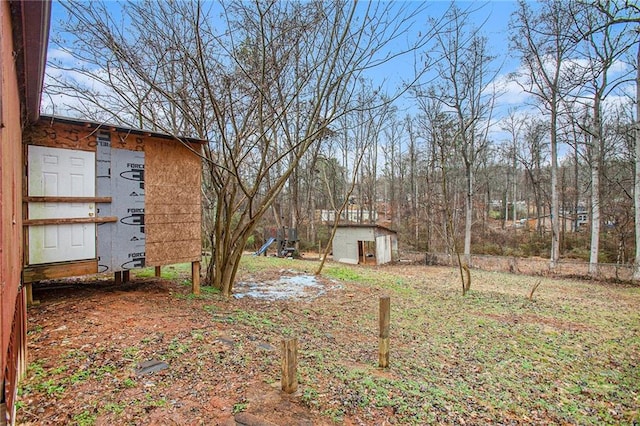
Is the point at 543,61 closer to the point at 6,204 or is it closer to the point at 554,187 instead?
the point at 554,187

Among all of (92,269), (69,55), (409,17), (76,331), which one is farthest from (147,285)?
(409,17)

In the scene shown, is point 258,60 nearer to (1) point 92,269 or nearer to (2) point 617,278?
(1) point 92,269

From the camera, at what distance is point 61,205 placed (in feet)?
14.3

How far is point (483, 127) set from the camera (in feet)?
57.2

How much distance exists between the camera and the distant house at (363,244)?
17.0m

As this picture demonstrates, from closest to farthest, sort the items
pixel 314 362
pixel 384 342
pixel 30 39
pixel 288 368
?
pixel 30 39, pixel 288 368, pixel 314 362, pixel 384 342

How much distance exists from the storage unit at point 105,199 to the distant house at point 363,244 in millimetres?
11896

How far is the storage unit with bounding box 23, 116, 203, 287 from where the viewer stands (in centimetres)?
420

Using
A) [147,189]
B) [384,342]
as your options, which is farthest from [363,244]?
[384,342]

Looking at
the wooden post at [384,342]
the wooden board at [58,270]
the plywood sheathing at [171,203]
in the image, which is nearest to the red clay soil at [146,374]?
the wooden board at [58,270]

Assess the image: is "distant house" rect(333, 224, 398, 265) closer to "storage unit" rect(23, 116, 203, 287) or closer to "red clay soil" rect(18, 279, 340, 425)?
"storage unit" rect(23, 116, 203, 287)

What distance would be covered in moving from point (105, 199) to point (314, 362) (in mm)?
3715

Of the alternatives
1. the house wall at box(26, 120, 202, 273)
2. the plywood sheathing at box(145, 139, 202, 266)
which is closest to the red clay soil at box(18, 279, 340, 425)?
the house wall at box(26, 120, 202, 273)

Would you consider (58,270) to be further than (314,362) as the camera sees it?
Yes
